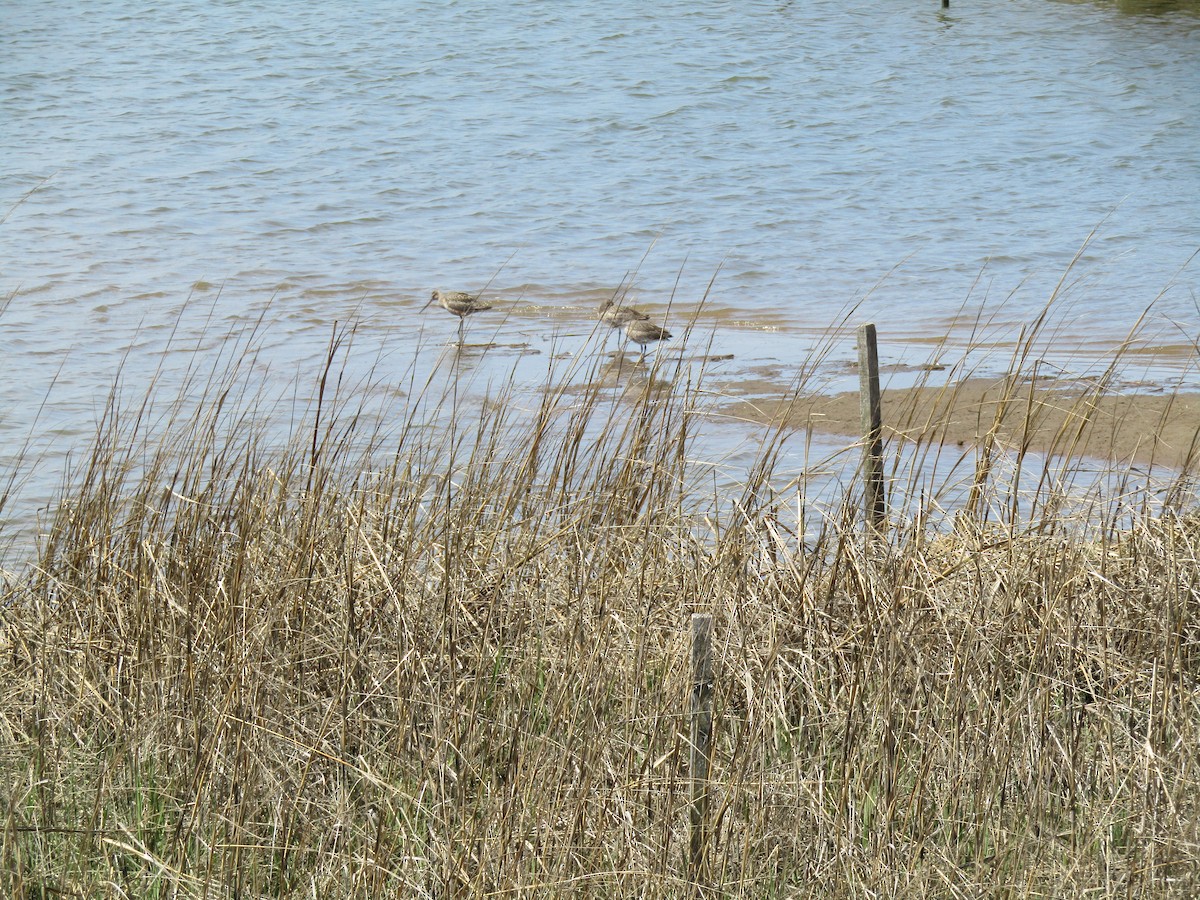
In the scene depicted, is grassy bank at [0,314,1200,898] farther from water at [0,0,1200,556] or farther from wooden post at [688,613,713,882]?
water at [0,0,1200,556]

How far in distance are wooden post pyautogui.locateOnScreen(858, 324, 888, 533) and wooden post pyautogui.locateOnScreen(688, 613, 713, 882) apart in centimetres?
131

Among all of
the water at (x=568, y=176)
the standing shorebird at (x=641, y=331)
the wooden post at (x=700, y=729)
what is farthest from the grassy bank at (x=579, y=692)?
the standing shorebird at (x=641, y=331)

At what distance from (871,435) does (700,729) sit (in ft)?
5.01

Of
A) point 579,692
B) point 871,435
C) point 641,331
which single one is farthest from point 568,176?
point 579,692

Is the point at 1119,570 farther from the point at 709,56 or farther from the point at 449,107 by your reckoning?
the point at 709,56

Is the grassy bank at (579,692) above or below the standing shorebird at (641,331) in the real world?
above

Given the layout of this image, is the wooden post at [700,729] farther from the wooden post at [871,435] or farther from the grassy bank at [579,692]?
the wooden post at [871,435]

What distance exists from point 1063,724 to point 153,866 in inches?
88.0

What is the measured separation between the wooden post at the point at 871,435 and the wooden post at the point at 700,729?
1.31 meters

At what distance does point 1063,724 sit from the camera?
3521mm

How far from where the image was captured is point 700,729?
3027mm

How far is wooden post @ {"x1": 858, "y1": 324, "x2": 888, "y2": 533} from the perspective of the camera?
4.26 metres

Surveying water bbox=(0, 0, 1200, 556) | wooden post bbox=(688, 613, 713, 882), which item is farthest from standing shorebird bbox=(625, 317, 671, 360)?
wooden post bbox=(688, 613, 713, 882)

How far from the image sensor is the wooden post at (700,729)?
2852 millimetres
